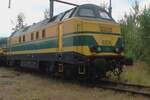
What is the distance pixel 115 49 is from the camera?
14688 millimetres

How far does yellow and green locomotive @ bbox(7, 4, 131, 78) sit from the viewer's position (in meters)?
13.9

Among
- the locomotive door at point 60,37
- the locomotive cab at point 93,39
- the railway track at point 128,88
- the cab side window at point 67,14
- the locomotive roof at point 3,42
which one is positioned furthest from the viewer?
the locomotive roof at point 3,42

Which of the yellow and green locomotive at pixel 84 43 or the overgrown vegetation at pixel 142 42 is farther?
the overgrown vegetation at pixel 142 42

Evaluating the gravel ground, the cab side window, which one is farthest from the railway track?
the cab side window

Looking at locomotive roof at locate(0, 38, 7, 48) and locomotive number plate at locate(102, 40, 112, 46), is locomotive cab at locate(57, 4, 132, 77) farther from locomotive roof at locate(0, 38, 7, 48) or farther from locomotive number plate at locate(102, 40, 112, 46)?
locomotive roof at locate(0, 38, 7, 48)

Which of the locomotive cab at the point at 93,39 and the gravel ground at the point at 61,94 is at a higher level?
the locomotive cab at the point at 93,39

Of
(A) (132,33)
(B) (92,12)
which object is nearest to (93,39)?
(B) (92,12)

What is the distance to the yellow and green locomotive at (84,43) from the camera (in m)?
13.9

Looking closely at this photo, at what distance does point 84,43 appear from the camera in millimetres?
13859

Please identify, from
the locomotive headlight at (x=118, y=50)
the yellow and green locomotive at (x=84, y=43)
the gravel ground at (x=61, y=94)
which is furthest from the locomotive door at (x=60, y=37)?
the locomotive headlight at (x=118, y=50)

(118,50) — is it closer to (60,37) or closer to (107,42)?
(107,42)

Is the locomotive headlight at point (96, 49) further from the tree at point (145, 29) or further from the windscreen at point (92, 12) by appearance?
the tree at point (145, 29)

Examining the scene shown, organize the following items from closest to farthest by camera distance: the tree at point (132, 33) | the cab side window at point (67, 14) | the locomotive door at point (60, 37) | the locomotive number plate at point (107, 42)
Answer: the locomotive number plate at point (107, 42) → the cab side window at point (67, 14) → the locomotive door at point (60, 37) → the tree at point (132, 33)

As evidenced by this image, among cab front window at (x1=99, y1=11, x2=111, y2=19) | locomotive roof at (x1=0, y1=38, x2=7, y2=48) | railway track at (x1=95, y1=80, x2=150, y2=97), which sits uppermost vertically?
cab front window at (x1=99, y1=11, x2=111, y2=19)
